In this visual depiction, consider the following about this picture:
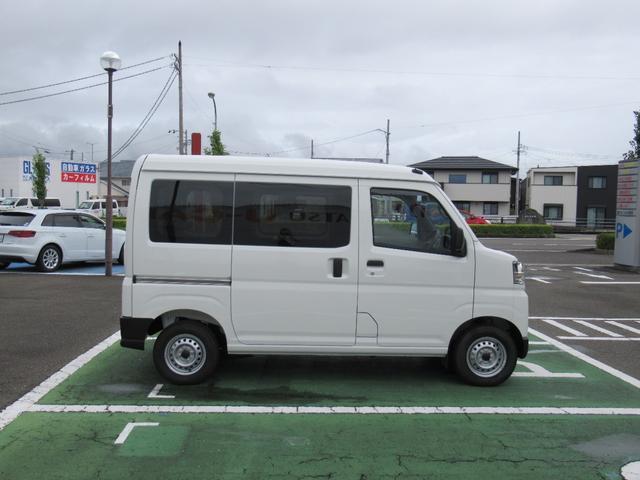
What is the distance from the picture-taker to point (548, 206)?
51.7m

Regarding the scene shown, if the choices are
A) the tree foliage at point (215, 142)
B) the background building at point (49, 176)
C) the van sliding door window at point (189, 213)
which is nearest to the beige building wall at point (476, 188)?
the tree foliage at point (215, 142)

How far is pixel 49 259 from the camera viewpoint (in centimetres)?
1338

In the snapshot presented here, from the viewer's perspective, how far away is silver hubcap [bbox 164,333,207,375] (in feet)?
17.1

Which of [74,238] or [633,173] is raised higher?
[633,173]

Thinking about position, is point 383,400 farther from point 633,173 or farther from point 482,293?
point 633,173

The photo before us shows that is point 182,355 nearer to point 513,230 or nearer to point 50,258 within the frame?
point 50,258

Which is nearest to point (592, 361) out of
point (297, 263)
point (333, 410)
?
point (333, 410)

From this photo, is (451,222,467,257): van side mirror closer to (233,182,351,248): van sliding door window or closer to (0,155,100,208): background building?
(233,182,351,248): van sliding door window

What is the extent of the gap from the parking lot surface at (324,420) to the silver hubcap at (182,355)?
19cm

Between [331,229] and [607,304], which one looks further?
[607,304]

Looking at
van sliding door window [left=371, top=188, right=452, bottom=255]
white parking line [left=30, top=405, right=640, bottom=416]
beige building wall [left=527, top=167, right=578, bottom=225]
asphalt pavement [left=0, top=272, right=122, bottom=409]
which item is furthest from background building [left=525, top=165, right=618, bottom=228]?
van sliding door window [left=371, top=188, right=452, bottom=255]

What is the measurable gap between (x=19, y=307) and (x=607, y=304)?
10.4 m

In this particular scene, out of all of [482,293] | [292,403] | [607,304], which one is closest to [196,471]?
[292,403]

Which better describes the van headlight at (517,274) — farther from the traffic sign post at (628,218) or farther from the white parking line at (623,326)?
the traffic sign post at (628,218)
